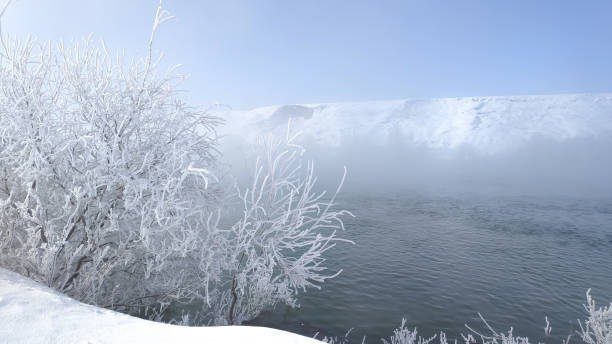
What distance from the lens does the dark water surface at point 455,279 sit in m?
18.0

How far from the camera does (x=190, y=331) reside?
3.41 m

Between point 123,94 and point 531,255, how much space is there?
43950 millimetres

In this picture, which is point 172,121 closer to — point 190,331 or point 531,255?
point 190,331

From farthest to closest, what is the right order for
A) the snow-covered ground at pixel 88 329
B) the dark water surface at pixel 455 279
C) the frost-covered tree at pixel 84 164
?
the dark water surface at pixel 455 279, the frost-covered tree at pixel 84 164, the snow-covered ground at pixel 88 329

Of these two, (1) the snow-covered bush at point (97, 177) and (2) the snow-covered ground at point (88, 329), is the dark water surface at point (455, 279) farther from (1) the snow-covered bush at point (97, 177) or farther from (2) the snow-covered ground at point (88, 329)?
(2) the snow-covered ground at point (88, 329)

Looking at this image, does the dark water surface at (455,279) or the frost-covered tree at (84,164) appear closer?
the frost-covered tree at (84,164)

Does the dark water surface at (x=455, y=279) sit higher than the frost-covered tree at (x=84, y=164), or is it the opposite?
the frost-covered tree at (x=84, y=164)

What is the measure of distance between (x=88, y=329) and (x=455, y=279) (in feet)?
95.0

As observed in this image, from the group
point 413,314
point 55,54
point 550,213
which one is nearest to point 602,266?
point 413,314

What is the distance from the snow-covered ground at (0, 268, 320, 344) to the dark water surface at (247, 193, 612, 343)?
1354 centimetres

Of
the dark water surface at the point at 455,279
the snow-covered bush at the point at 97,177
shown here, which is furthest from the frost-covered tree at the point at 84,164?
the dark water surface at the point at 455,279

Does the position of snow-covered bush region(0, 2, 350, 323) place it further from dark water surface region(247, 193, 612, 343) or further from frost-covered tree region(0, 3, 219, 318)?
dark water surface region(247, 193, 612, 343)

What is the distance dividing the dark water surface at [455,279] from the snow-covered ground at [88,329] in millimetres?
13540

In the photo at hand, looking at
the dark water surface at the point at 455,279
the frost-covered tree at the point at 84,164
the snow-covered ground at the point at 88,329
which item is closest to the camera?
the snow-covered ground at the point at 88,329
